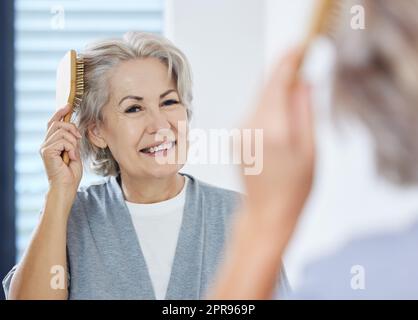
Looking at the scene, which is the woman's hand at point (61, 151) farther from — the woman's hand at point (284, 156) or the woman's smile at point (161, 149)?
the woman's hand at point (284, 156)

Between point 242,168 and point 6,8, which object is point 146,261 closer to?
point 242,168

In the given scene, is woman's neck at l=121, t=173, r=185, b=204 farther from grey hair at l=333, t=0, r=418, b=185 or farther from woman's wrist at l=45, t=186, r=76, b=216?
grey hair at l=333, t=0, r=418, b=185

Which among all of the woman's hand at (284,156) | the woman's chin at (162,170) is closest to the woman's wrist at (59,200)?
the woman's chin at (162,170)

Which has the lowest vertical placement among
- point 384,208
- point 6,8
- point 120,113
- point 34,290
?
point 34,290

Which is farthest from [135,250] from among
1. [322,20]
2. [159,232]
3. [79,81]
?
[322,20]

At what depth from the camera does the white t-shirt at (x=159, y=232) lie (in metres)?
1.06

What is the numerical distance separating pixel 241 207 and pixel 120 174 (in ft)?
0.61

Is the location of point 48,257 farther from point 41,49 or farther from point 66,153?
point 41,49

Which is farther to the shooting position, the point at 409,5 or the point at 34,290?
the point at 34,290

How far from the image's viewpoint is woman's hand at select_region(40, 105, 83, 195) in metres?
1.07

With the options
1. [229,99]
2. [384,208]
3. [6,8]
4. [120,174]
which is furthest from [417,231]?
[6,8]

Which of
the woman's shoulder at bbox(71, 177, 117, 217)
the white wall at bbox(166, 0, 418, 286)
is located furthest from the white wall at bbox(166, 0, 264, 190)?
the woman's shoulder at bbox(71, 177, 117, 217)

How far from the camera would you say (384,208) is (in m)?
0.99

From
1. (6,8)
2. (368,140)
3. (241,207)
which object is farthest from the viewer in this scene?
(6,8)
